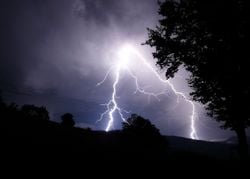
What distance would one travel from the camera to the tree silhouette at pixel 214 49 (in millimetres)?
14953

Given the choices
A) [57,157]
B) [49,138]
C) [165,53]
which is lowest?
[57,157]

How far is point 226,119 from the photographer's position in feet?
61.7

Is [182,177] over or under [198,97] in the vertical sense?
under

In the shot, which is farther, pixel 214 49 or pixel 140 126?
pixel 140 126

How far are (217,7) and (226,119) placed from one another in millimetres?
8830

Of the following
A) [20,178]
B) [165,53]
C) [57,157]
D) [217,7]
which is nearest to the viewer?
[20,178]

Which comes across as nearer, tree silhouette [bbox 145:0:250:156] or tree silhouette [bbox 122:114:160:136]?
tree silhouette [bbox 145:0:250:156]

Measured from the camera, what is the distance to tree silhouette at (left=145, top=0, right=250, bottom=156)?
1495 centimetres

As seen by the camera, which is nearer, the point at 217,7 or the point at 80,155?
the point at 80,155

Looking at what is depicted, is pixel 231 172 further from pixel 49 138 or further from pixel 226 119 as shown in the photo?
pixel 49 138

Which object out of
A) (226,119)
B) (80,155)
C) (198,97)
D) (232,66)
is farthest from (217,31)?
(80,155)

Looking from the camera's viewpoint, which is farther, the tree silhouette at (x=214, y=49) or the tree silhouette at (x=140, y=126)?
the tree silhouette at (x=140, y=126)

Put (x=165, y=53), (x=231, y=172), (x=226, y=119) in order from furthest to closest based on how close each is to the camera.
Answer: (x=226, y=119), (x=165, y=53), (x=231, y=172)

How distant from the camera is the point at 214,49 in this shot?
1558 cm
